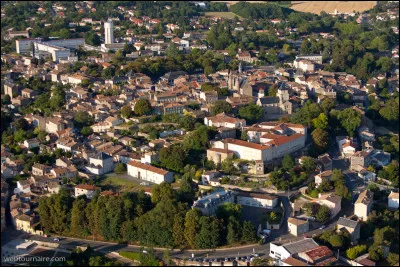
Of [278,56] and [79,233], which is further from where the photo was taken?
[278,56]

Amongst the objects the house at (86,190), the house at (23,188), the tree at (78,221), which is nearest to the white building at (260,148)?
the house at (86,190)

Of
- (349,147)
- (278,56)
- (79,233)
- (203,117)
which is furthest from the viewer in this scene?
Answer: (278,56)

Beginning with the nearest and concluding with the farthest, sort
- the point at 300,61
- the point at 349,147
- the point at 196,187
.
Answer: the point at 196,187
the point at 349,147
the point at 300,61

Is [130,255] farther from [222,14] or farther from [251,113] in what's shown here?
[222,14]

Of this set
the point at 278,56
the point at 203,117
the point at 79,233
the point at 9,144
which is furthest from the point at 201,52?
the point at 79,233

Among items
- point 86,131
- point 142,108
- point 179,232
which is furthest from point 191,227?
point 142,108

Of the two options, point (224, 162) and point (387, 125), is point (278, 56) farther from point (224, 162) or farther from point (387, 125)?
point (224, 162)
